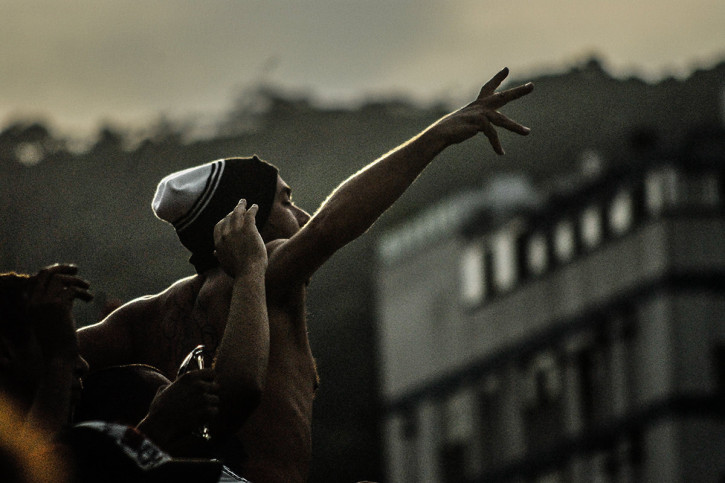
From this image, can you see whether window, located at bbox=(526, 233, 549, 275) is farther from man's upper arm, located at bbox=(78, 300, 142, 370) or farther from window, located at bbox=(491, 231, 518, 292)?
man's upper arm, located at bbox=(78, 300, 142, 370)

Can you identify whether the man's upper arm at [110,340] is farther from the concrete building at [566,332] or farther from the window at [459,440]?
the window at [459,440]

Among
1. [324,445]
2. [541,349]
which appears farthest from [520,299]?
[324,445]

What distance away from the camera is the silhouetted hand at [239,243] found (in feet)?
17.1

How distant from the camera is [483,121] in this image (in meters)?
5.68

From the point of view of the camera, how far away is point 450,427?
48.9 metres

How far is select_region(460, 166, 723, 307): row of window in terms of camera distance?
40706 millimetres

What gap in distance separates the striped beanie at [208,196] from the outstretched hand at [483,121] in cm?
69

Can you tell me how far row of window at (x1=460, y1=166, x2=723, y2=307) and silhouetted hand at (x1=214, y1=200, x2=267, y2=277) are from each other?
3557 centimetres

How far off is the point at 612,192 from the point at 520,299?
482 centimetres

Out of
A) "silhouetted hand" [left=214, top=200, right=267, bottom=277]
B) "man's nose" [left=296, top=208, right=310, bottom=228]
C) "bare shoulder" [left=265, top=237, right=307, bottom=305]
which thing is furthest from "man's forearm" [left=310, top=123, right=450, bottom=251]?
"man's nose" [left=296, top=208, right=310, bottom=228]

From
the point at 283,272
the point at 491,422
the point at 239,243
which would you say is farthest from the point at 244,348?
the point at 491,422

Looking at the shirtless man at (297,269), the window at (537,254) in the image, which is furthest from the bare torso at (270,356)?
the window at (537,254)

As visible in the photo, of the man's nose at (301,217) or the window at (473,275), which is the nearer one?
the man's nose at (301,217)

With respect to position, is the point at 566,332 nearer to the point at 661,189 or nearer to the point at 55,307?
the point at 661,189
